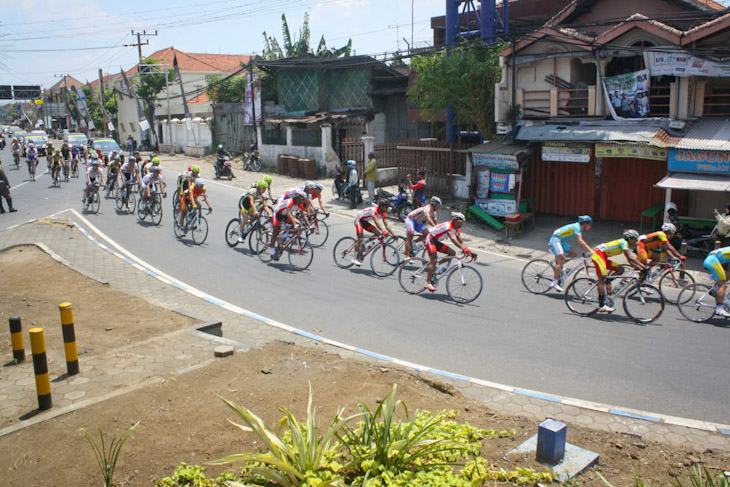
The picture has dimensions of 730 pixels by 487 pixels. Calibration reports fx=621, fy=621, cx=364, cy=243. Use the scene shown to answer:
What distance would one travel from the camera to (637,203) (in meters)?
18.9

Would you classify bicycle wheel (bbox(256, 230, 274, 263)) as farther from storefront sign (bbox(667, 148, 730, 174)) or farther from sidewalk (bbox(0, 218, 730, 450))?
storefront sign (bbox(667, 148, 730, 174))

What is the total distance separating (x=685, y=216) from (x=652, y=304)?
825 cm

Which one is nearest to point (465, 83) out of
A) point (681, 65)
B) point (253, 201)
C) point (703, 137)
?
point (681, 65)

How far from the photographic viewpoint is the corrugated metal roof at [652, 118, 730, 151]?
603 inches

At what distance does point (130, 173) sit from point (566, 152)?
14.2 m

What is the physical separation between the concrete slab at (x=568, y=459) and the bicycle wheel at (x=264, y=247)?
9949mm

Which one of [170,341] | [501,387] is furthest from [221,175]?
[501,387]

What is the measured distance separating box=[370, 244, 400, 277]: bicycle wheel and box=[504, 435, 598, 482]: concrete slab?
8.27 m

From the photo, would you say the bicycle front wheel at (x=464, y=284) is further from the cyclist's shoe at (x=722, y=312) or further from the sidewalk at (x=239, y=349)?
the cyclist's shoe at (x=722, y=312)

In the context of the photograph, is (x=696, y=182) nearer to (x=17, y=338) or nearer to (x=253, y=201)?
(x=253, y=201)

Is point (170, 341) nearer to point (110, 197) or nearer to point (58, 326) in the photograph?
point (58, 326)

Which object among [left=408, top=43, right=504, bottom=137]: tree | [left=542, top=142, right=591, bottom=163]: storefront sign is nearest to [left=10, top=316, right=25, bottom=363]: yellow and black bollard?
[left=542, top=142, right=591, bottom=163]: storefront sign

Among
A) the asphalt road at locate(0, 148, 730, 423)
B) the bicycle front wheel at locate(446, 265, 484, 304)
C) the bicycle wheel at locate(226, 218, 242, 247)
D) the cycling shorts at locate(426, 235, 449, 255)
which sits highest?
Answer: the cycling shorts at locate(426, 235, 449, 255)

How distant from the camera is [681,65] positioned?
16594mm
